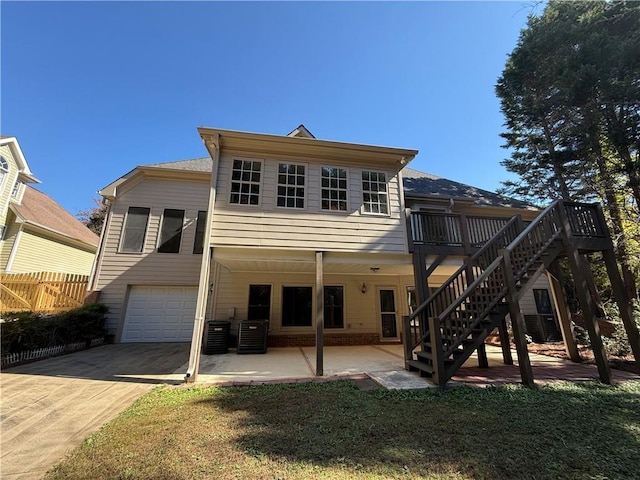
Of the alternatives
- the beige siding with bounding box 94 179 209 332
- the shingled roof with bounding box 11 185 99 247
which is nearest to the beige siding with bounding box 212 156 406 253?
the beige siding with bounding box 94 179 209 332

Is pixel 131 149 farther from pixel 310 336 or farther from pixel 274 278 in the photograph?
pixel 310 336

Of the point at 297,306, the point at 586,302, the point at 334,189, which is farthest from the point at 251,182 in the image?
the point at 586,302

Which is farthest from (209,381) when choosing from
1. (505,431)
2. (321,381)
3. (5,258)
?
(5,258)

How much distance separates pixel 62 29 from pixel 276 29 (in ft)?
19.8

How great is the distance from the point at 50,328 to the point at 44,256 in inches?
357

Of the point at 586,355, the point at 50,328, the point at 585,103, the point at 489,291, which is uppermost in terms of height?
the point at 585,103

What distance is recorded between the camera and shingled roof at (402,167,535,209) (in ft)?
36.4

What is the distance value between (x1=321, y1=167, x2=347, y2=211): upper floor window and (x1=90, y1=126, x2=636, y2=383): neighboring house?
1.1 inches

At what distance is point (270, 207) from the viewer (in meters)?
6.28

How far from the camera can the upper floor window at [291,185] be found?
21.2ft

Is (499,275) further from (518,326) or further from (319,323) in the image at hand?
(319,323)

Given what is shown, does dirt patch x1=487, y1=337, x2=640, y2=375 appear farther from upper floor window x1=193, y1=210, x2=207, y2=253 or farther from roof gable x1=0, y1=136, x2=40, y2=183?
roof gable x1=0, y1=136, x2=40, y2=183

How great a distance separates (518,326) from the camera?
479 centimetres

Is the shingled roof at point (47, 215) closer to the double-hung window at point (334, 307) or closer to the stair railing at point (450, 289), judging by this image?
the double-hung window at point (334, 307)
